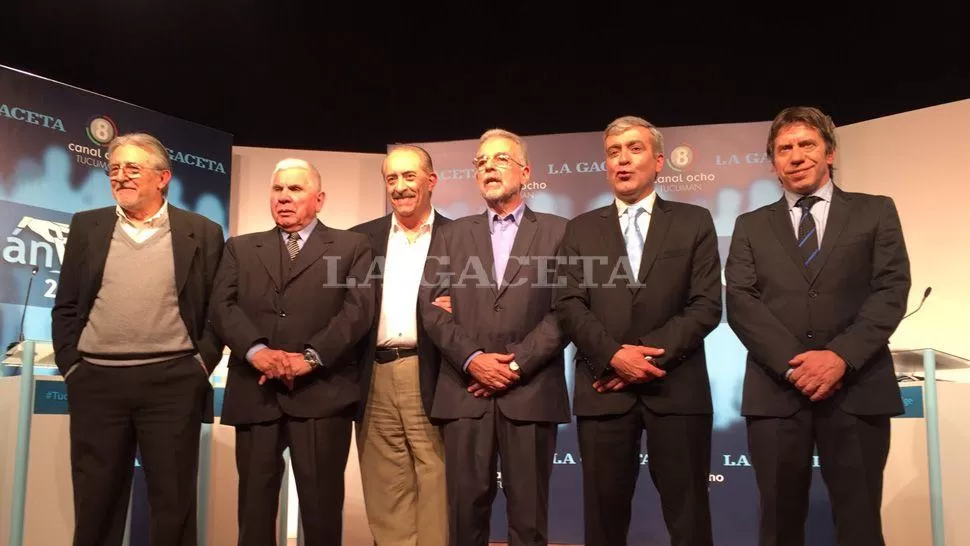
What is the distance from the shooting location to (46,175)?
4.57 meters

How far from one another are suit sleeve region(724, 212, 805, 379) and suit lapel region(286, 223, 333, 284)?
1.60 meters

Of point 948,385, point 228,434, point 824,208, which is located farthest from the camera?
point 228,434

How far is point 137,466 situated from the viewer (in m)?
4.86

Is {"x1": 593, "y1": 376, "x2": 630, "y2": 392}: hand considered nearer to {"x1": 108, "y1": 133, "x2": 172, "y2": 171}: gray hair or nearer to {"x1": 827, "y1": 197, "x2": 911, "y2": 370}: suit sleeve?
{"x1": 827, "y1": 197, "x2": 911, "y2": 370}: suit sleeve

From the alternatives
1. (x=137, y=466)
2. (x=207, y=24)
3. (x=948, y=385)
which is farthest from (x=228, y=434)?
(x=948, y=385)

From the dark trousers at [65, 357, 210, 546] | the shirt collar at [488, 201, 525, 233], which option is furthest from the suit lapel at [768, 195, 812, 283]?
the dark trousers at [65, 357, 210, 546]

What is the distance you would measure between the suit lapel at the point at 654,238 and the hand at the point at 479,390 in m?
0.67

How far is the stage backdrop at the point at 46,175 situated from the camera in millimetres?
4387

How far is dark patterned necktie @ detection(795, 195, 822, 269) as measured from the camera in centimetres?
295

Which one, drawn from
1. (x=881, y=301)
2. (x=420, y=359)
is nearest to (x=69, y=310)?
(x=420, y=359)

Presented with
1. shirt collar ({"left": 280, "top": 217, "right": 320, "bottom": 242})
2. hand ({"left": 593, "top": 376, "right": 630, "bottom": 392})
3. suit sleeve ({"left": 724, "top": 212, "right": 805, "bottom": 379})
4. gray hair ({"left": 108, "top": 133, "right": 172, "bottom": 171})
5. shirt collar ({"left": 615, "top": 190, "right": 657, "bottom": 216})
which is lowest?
hand ({"left": 593, "top": 376, "right": 630, "bottom": 392})

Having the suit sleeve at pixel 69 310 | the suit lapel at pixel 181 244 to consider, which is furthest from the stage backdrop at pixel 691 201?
the suit sleeve at pixel 69 310

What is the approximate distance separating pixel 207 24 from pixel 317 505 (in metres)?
3.96

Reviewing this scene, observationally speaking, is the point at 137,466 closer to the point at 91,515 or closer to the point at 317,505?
the point at 91,515
